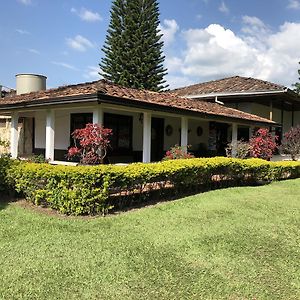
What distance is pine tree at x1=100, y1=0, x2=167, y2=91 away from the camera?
3212 cm

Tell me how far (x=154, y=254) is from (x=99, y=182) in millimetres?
2512

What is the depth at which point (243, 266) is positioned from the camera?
470 centimetres

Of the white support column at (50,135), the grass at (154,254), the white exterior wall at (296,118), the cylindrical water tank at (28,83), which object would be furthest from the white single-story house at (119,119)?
the white exterior wall at (296,118)

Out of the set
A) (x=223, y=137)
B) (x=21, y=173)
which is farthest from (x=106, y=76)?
(x=21, y=173)

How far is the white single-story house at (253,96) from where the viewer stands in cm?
1925

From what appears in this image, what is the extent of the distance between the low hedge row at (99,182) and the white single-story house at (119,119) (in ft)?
8.94

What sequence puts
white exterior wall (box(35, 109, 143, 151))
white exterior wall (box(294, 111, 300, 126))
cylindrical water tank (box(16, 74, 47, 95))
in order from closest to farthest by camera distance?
white exterior wall (box(35, 109, 143, 151)) → cylindrical water tank (box(16, 74, 47, 95)) → white exterior wall (box(294, 111, 300, 126))

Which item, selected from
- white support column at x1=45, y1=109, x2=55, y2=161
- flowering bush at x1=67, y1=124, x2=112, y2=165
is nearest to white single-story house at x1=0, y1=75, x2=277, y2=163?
white support column at x1=45, y1=109, x2=55, y2=161

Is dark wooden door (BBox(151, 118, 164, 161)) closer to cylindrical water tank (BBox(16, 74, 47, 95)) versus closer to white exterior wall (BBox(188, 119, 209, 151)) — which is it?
white exterior wall (BBox(188, 119, 209, 151))

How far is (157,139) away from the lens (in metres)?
17.2

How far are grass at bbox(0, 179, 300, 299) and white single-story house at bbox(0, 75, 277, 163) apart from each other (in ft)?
13.9

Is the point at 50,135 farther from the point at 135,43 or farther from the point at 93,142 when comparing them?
the point at 135,43

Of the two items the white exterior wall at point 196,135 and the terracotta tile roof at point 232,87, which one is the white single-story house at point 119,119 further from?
the terracotta tile roof at point 232,87

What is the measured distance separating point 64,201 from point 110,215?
38.1 inches
